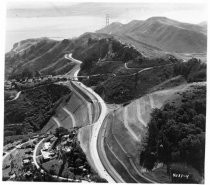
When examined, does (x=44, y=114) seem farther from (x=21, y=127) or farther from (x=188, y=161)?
(x=188, y=161)

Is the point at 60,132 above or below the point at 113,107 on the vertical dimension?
below

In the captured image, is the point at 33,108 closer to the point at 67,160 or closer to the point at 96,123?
the point at 96,123

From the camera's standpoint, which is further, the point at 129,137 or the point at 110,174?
the point at 129,137

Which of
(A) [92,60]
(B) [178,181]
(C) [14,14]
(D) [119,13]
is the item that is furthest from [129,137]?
(A) [92,60]

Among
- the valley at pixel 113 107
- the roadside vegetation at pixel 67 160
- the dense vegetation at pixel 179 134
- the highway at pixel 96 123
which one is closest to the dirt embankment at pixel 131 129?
the valley at pixel 113 107

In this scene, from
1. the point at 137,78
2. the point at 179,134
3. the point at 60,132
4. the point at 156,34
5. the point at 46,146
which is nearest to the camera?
the point at 179,134

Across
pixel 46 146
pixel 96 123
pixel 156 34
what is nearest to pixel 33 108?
pixel 96 123

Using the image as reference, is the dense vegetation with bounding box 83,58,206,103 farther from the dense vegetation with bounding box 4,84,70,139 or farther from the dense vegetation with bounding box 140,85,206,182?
the dense vegetation with bounding box 140,85,206,182
